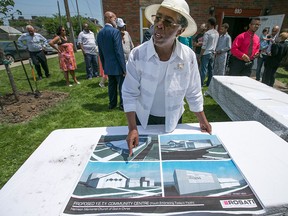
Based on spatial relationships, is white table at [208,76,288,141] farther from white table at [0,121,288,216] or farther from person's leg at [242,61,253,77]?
person's leg at [242,61,253,77]

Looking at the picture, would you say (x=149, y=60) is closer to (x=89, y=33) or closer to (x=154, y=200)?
(x=154, y=200)

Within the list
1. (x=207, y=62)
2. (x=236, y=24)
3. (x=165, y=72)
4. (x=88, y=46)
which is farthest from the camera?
(x=236, y=24)

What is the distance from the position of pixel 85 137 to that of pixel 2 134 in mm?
2771

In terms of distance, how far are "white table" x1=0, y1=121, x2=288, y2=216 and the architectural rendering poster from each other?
5cm

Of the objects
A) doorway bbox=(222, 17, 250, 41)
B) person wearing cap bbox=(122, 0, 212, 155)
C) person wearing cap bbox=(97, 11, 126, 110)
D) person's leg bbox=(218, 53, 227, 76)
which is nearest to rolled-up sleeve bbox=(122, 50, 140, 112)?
person wearing cap bbox=(122, 0, 212, 155)

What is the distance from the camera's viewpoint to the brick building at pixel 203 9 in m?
7.06

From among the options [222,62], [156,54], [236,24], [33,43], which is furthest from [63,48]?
[236,24]

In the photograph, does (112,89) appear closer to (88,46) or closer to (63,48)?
(63,48)

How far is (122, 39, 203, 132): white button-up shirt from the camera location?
1229 mm

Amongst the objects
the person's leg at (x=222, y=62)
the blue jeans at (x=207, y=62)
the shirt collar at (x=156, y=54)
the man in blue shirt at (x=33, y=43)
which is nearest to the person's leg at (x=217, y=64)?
the person's leg at (x=222, y=62)

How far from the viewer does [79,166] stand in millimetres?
1009

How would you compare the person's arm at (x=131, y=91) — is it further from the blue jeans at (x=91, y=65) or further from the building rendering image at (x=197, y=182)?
the blue jeans at (x=91, y=65)

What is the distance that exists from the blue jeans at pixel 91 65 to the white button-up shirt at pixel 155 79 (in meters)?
5.63

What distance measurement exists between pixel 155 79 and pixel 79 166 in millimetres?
715
